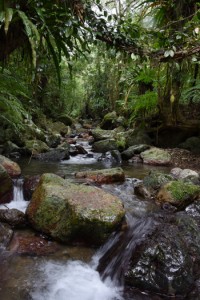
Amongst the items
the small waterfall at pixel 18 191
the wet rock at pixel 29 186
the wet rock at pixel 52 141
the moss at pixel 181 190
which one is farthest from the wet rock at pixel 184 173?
the wet rock at pixel 52 141

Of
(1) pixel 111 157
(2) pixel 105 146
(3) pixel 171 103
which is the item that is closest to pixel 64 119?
(2) pixel 105 146

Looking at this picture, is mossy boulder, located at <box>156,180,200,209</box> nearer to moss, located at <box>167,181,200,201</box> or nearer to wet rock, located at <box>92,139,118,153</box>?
moss, located at <box>167,181,200,201</box>

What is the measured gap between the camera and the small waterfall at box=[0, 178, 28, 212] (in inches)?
170

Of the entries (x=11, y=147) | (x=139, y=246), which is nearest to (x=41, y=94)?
(x=11, y=147)

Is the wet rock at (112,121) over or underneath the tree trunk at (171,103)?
underneath

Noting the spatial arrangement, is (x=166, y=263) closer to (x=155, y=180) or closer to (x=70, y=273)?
(x=70, y=273)

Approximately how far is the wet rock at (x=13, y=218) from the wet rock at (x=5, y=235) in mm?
157

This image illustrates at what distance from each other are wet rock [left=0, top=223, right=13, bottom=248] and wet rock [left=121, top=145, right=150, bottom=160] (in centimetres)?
519

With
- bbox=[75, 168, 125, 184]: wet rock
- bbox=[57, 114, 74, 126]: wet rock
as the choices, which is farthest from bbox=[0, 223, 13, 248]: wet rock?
bbox=[57, 114, 74, 126]: wet rock

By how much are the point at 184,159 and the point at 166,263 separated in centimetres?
511

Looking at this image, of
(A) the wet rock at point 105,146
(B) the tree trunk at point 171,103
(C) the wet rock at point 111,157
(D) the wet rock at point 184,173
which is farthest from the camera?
(A) the wet rock at point 105,146

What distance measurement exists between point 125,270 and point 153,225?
3.16 ft

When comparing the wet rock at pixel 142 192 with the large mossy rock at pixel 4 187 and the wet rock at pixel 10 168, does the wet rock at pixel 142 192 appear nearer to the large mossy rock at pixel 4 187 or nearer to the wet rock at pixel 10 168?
the large mossy rock at pixel 4 187

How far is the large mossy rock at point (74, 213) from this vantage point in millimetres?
3330
